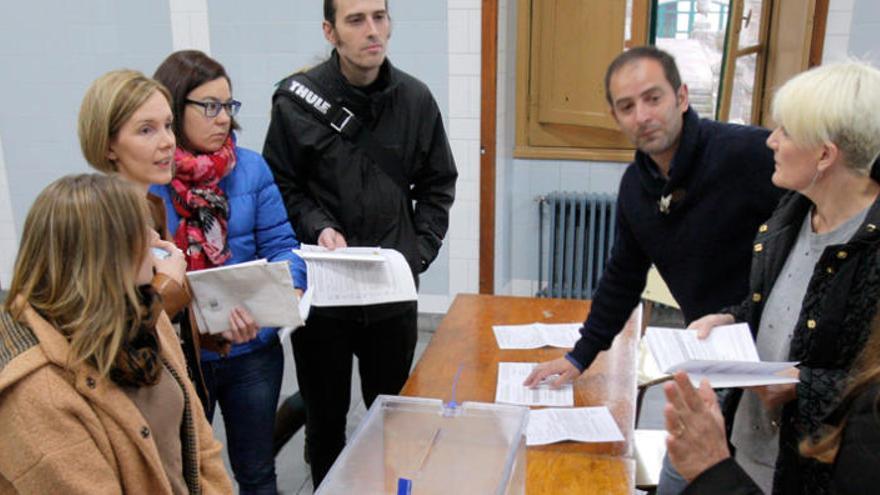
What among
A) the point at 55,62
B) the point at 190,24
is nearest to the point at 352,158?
the point at 190,24

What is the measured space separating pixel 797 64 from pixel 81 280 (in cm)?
372

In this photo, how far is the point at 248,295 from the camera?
1.93m

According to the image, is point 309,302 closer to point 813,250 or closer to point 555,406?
point 555,406

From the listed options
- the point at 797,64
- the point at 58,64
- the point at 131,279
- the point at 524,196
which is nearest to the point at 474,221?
the point at 524,196

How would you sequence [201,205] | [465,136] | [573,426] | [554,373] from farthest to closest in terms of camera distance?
[465,136] < [554,373] < [201,205] < [573,426]

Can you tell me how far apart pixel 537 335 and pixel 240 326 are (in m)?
0.96

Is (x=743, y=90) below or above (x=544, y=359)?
above

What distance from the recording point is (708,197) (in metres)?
1.91

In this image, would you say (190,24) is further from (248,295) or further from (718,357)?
(718,357)

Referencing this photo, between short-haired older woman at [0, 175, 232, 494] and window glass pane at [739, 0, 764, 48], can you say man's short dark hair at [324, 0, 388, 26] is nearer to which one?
short-haired older woman at [0, 175, 232, 494]

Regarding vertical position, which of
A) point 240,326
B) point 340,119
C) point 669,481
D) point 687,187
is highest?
point 340,119

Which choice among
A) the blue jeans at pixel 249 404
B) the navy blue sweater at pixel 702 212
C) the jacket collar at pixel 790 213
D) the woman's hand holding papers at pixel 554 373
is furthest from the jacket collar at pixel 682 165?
the blue jeans at pixel 249 404

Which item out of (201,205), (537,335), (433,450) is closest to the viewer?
(433,450)

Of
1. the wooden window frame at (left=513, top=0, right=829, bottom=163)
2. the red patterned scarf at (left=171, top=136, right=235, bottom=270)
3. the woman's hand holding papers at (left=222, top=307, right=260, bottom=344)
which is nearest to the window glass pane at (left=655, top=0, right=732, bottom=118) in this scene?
the wooden window frame at (left=513, top=0, right=829, bottom=163)
